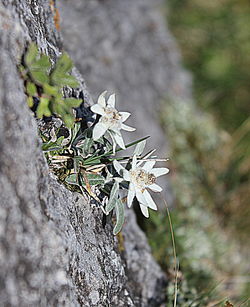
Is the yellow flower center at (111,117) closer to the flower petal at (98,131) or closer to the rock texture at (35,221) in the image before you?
the flower petal at (98,131)

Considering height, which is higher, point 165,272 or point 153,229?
point 153,229

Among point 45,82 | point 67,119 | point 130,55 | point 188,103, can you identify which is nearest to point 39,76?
point 45,82

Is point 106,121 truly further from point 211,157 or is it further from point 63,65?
point 211,157

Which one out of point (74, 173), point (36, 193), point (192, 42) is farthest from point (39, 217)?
point (192, 42)

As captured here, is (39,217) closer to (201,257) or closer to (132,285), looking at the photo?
(132,285)

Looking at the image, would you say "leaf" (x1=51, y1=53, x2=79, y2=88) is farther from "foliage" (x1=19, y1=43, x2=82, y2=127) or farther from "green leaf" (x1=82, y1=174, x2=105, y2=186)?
"green leaf" (x1=82, y1=174, x2=105, y2=186)

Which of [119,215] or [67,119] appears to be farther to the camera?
[119,215]
